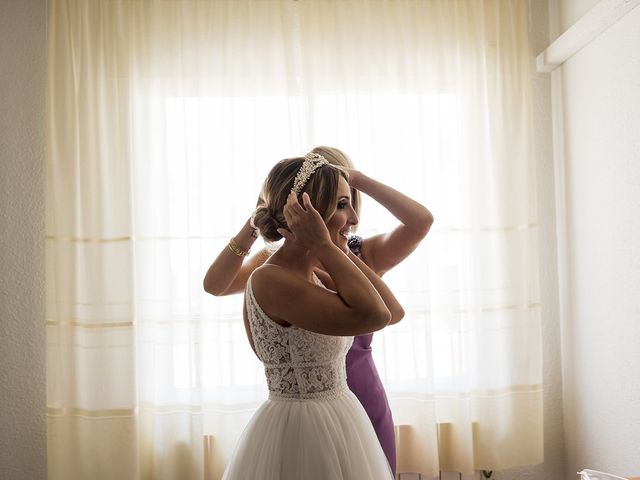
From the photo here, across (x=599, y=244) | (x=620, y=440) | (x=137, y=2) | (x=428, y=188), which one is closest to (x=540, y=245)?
(x=599, y=244)

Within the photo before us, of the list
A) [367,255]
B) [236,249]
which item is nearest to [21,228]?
[236,249]

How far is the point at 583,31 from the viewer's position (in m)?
2.64

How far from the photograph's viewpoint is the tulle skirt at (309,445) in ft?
5.01

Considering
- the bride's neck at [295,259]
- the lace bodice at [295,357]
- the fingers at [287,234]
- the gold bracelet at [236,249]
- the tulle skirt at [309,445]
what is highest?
the fingers at [287,234]

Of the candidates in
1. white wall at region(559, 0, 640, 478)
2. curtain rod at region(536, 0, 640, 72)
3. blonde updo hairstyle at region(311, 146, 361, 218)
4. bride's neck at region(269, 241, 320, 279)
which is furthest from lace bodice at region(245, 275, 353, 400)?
curtain rod at region(536, 0, 640, 72)

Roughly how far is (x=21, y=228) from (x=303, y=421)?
2.09 metres

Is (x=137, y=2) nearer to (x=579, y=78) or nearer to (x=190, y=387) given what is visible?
(x=190, y=387)

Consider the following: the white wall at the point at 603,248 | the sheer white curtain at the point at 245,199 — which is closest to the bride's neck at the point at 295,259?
the sheer white curtain at the point at 245,199

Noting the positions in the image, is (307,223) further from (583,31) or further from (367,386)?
(583,31)

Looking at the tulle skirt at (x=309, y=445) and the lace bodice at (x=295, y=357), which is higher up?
the lace bodice at (x=295, y=357)

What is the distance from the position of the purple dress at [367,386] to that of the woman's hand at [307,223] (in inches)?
28.4

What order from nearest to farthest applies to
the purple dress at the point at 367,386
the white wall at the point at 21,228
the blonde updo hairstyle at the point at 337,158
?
1. the blonde updo hairstyle at the point at 337,158
2. the purple dress at the point at 367,386
3. the white wall at the point at 21,228

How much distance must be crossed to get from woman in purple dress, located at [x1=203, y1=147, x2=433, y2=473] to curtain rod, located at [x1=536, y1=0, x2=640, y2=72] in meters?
1.23

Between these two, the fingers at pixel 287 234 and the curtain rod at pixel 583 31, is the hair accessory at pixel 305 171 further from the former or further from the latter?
the curtain rod at pixel 583 31
